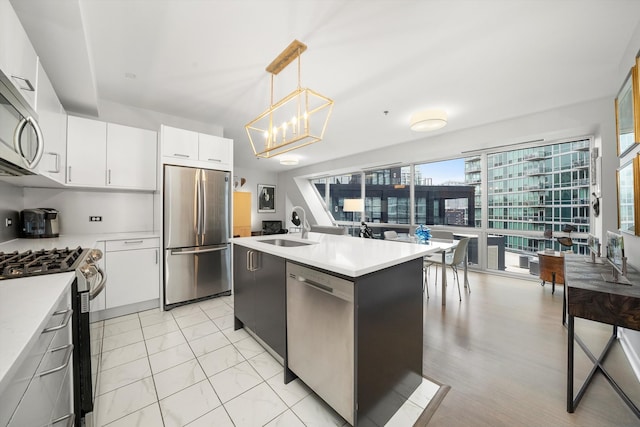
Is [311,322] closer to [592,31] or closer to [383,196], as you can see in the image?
[592,31]

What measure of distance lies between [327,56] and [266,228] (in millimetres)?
5839

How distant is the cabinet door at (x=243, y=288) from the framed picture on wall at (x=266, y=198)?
5582 millimetres

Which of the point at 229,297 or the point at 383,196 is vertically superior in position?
the point at 383,196

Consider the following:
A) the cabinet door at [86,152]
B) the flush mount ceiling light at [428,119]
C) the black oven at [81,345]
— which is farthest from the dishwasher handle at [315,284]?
the cabinet door at [86,152]

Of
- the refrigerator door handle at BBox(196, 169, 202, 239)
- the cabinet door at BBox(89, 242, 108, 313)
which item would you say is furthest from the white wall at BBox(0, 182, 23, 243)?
the refrigerator door handle at BBox(196, 169, 202, 239)

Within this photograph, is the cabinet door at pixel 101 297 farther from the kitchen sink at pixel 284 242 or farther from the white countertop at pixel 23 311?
the kitchen sink at pixel 284 242

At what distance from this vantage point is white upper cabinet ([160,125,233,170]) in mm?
2909

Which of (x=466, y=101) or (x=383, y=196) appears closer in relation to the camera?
(x=466, y=101)

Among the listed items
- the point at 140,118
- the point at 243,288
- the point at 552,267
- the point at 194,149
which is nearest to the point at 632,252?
the point at 552,267

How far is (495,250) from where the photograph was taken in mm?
4379

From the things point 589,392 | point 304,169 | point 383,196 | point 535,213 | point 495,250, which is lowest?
point 589,392

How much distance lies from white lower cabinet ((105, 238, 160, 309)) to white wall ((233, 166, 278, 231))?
465cm

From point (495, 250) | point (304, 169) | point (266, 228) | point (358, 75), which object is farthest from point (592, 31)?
point (266, 228)

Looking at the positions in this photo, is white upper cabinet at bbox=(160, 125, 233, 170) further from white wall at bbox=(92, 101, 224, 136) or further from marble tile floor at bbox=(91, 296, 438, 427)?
marble tile floor at bbox=(91, 296, 438, 427)
